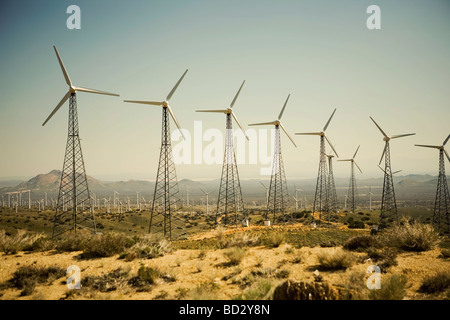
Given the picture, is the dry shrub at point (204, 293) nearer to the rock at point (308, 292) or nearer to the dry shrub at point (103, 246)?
the rock at point (308, 292)

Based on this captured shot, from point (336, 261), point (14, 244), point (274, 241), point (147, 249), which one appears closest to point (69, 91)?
point (14, 244)

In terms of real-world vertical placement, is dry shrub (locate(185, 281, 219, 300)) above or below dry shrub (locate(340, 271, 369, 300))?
below

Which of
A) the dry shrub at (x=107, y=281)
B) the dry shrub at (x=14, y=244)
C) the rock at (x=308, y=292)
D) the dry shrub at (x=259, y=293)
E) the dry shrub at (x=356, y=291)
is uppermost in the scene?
the rock at (x=308, y=292)

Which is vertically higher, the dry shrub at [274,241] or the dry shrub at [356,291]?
the dry shrub at [356,291]

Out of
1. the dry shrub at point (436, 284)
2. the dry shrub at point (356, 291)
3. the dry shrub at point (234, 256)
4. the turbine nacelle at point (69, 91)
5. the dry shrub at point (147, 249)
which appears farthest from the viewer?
the turbine nacelle at point (69, 91)

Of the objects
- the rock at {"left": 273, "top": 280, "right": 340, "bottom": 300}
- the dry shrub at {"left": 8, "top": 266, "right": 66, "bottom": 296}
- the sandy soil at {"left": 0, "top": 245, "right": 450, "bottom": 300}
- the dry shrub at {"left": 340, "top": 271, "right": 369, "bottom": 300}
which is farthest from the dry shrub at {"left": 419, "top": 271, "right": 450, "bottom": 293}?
the dry shrub at {"left": 8, "top": 266, "right": 66, "bottom": 296}

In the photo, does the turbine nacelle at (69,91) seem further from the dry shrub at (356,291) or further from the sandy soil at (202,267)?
the dry shrub at (356,291)

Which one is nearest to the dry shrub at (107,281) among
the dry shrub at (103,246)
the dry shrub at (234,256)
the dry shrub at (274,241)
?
the dry shrub at (103,246)

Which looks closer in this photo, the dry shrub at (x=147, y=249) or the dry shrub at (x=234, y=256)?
the dry shrub at (x=234, y=256)

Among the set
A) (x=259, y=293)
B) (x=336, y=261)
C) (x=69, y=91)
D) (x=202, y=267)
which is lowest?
(x=202, y=267)

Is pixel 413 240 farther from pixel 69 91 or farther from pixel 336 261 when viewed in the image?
pixel 69 91

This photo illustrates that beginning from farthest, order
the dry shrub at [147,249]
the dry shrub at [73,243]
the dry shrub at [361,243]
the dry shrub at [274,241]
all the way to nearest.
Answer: the dry shrub at [274,241] → the dry shrub at [73,243] → the dry shrub at [361,243] → the dry shrub at [147,249]

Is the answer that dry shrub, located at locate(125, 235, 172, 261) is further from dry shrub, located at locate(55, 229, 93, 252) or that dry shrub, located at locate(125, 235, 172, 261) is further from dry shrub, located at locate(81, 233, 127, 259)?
dry shrub, located at locate(55, 229, 93, 252)
